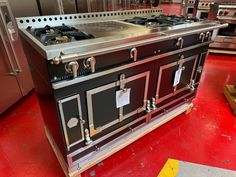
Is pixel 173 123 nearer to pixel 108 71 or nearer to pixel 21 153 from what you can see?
pixel 108 71

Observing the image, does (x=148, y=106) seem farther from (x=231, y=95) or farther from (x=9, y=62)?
(x=9, y=62)

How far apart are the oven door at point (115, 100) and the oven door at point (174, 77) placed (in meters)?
Result: 0.16

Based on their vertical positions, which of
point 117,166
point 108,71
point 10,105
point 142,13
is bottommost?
point 117,166

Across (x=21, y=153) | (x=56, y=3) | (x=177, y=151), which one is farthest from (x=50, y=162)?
(x=56, y=3)

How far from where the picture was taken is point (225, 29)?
10.0ft

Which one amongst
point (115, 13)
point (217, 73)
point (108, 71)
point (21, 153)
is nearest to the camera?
point (108, 71)

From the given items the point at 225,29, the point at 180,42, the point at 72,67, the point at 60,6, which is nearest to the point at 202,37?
the point at 180,42

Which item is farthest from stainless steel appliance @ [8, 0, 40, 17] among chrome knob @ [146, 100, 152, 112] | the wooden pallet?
the wooden pallet

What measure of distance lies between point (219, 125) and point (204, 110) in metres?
0.24

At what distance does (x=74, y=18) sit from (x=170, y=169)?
138 centimetres

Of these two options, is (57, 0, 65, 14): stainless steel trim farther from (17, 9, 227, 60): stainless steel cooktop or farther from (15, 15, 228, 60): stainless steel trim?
(15, 15, 228, 60): stainless steel trim

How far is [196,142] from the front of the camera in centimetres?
149

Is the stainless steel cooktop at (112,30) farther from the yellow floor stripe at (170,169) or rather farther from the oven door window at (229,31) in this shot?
the oven door window at (229,31)

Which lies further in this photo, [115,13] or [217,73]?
[217,73]
